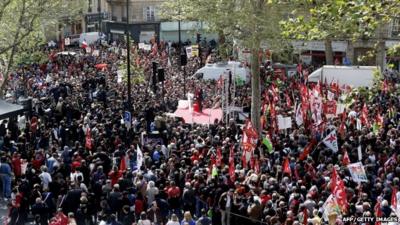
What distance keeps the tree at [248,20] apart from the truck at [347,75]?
9525 millimetres

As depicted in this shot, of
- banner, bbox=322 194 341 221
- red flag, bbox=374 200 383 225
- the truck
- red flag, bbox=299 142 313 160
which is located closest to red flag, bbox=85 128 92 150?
red flag, bbox=299 142 313 160

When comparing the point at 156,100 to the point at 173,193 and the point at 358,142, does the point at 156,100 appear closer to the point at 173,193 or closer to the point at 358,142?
the point at 358,142

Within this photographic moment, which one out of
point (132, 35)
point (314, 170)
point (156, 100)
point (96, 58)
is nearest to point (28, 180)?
point (314, 170)

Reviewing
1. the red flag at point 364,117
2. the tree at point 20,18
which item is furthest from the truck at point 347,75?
the tree at point 20,18

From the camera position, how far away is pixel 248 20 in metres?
23.7

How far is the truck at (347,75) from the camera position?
3322 cm

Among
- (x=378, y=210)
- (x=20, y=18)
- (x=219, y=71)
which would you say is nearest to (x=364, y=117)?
(x=378, y=210)

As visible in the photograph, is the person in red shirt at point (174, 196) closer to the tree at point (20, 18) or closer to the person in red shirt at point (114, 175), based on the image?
the person in red shirt at point (114, 175)

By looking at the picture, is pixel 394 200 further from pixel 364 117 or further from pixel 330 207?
pixel 364 117

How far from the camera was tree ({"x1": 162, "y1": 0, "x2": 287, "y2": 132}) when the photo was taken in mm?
23781

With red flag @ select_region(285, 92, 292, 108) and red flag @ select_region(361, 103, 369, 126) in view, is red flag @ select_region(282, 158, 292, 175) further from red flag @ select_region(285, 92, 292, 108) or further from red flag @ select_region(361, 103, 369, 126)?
red flag @ select_region(285, 92, 292, 108)

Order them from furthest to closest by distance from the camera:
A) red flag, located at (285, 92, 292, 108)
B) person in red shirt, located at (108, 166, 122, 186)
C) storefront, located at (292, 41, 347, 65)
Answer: storefront, located at (292, 41, 347, 65) < red flag, located at (285, 92, 292, 108) < person in red shirt, located at (108, 166, 122, 186)

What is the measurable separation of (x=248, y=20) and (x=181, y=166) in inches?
298

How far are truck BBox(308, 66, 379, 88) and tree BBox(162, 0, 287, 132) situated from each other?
9.53m
